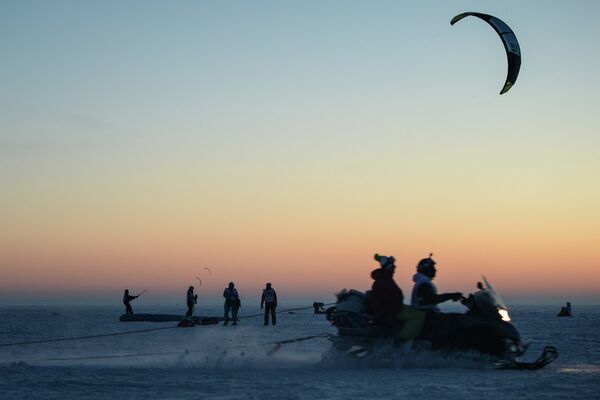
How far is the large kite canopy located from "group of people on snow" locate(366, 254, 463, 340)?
19.9ft

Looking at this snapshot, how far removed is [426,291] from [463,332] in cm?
77

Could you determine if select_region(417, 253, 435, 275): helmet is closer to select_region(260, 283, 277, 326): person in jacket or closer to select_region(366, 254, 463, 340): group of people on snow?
select_region(366, 254, 463, 340): group of people on snow

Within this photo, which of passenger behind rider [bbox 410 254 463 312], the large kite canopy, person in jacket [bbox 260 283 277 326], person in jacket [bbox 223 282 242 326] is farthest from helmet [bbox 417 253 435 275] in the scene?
person in jacket [bbox 223 282 242 326]

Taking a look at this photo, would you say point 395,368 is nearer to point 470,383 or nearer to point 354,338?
point 354,338

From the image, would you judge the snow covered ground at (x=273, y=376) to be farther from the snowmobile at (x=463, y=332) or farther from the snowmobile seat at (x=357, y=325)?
the snowmobile seat at (x=357, y=325)

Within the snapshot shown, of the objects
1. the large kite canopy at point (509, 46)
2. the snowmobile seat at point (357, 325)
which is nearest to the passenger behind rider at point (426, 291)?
the snowmobile seat at point (357, 325)

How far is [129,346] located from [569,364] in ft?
27.6

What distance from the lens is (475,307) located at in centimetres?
1212

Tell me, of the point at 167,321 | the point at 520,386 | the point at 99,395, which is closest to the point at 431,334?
the point at 520,386

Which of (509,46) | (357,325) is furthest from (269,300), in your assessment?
(357,325)

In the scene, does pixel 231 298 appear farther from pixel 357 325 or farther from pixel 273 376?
pixel 273 376

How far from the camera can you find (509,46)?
669 inches

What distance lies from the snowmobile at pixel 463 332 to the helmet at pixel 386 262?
0.66 meters

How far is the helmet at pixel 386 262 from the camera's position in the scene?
39.5 ft
